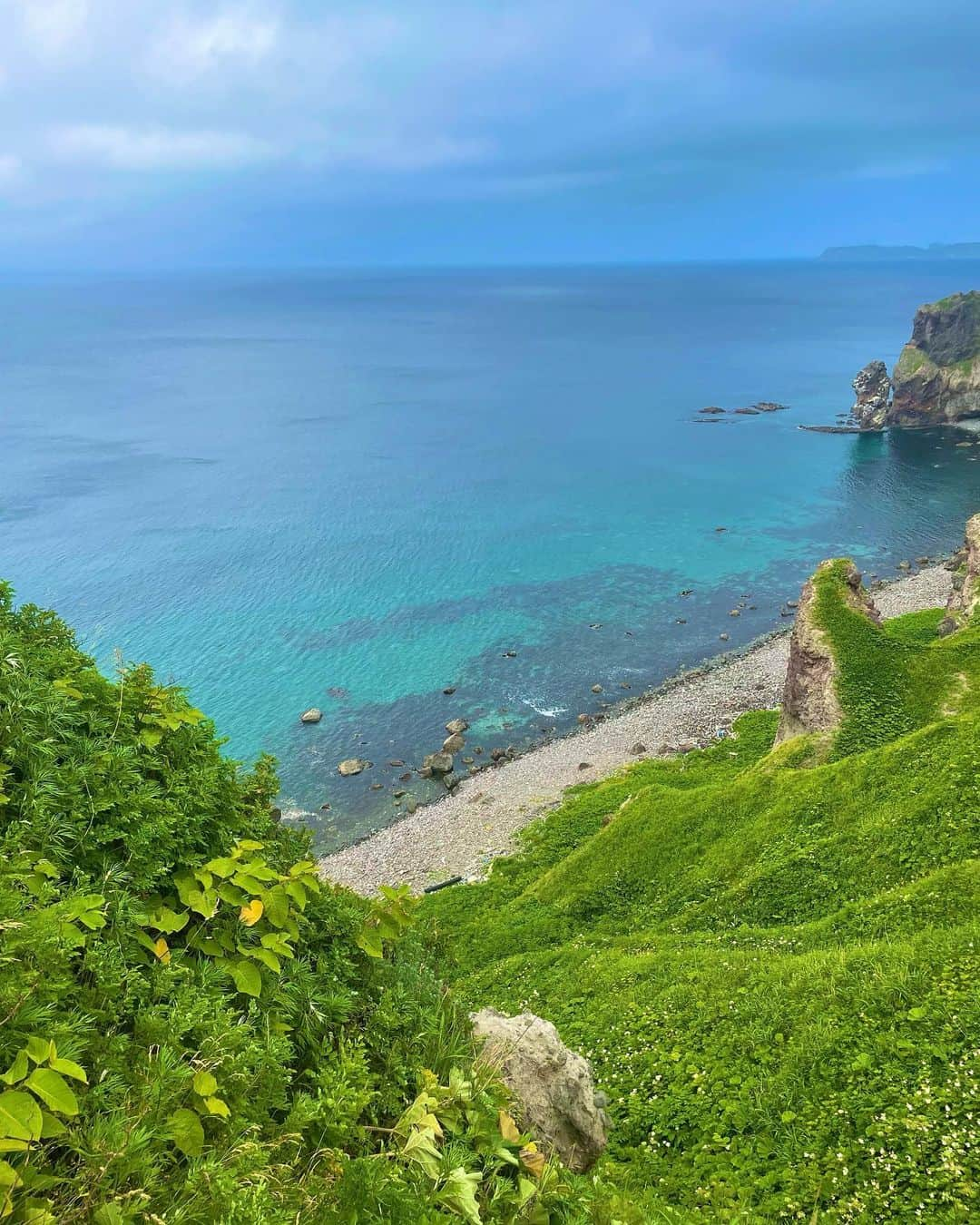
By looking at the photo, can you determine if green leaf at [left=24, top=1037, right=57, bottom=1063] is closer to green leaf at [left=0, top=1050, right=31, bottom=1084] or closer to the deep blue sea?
green leaf at [left=0, top=1050, right=31, bottom=1084]

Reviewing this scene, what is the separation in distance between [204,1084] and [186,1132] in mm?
308

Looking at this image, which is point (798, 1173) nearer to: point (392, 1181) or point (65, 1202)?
point (392, 1181)

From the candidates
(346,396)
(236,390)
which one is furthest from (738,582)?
(236,390)

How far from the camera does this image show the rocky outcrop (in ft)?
147

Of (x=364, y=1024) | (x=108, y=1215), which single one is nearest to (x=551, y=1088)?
(x=364, y=1024)

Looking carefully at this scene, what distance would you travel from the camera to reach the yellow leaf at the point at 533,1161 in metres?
7.34

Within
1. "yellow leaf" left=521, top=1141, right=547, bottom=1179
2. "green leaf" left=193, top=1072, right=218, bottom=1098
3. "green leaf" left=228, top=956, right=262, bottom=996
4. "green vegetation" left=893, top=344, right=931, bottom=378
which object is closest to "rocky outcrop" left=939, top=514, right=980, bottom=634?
"yellow leaf" left=521, top=1141, right=547, bottom=1179

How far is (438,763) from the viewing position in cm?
5484

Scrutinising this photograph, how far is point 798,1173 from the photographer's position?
1141 cm

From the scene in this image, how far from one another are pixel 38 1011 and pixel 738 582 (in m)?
85.4

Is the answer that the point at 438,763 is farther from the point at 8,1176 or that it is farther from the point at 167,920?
the point at 8,1176

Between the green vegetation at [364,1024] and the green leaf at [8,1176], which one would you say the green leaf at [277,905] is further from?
the green leaf at [8,1176]

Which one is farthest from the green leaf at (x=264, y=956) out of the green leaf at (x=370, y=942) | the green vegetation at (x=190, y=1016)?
the green leaf at (x=370, y=942)

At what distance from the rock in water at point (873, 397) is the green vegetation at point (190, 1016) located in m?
153
